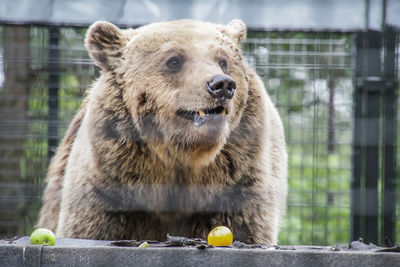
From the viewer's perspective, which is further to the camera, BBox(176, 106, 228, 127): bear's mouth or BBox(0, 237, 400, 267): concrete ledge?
BBox(176, 106, 228, 127): bear's mouth

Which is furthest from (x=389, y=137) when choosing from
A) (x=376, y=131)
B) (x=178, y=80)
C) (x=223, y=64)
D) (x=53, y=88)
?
(x=53, y=88)

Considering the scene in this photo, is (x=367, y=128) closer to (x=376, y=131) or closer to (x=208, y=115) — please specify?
(x=376, y=131)

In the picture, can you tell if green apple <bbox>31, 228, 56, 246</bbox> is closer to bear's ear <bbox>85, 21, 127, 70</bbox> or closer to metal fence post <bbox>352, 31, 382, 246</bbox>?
bear's ear <bbox>85, 21, 127, 70</bbox>

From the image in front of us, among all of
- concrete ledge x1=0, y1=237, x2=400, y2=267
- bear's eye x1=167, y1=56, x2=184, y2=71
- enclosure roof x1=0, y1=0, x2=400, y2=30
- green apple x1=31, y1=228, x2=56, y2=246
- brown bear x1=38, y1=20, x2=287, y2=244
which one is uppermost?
Answer: enclosure roof x1=0, y1=0, x2=400, y2=30

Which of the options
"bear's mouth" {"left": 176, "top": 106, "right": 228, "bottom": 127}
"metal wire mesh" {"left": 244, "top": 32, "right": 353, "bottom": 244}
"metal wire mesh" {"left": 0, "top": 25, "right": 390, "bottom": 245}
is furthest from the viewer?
"metal wire mesh" {"left": 244, "top": 32, "right": 353, "bottom": 244}

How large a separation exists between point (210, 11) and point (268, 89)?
773 millimetres

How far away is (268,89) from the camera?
13.2 feet

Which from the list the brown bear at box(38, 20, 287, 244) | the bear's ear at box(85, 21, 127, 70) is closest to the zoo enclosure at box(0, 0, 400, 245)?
the bear's ear at box(85, 21, 127, 70)

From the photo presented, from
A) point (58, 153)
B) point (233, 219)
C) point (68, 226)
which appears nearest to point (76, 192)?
point (68, 226)

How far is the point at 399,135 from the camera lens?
4.46m

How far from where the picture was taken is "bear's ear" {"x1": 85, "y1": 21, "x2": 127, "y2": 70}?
3182 mm

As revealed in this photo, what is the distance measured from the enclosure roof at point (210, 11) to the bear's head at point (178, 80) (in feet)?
1.23

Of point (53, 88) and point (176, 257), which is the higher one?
point (53, 88)

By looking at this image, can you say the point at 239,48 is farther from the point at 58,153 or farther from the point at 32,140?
the point at 32,140
